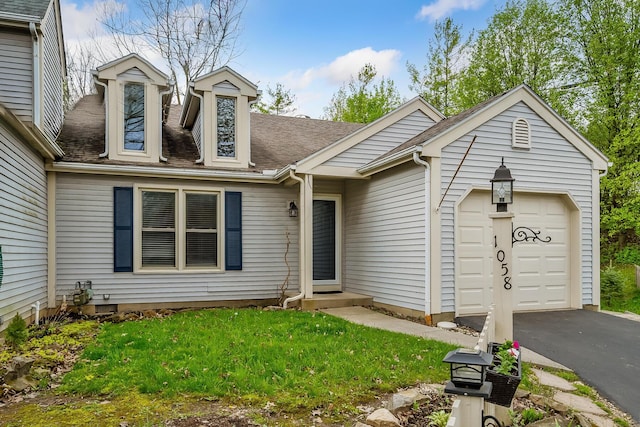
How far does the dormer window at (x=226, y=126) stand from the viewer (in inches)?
347

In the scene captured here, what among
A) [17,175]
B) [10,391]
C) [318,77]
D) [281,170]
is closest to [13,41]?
[17,175]

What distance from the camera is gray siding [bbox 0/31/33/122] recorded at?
21.1 ft

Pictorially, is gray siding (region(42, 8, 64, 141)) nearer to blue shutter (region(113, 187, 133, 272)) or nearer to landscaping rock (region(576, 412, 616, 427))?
blue shutter (region(113, 187, 133, 272))

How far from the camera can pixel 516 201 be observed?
24.6 ft

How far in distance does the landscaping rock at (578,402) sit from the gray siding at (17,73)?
25.3ft

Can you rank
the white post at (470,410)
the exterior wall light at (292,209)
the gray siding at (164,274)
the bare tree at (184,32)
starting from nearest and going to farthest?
the white post at (470,410), the gray siding at (164,274), the exterior wall light at (292,209), the bare tree at (184,32)

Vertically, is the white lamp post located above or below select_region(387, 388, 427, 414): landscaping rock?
above

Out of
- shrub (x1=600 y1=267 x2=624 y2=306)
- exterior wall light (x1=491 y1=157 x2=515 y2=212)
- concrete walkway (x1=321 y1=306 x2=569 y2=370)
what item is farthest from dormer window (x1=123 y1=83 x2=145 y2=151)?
shrub (x1=600 y1=267 x2=624 y2=306)

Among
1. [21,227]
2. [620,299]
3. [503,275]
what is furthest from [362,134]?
[620,299]

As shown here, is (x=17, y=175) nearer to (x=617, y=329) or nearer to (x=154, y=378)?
(x=154, y=378)

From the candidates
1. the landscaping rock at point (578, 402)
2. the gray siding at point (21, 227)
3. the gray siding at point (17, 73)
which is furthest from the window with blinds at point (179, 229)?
the landscaping rock at point (578, 402)

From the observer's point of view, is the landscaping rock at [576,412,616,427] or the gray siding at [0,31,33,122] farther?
the gray siding at [0,31,33,122]

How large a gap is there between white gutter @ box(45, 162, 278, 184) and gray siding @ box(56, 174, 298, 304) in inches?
8.4

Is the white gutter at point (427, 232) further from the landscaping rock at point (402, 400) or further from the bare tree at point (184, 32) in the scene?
the bare tree at point (184, 32)
